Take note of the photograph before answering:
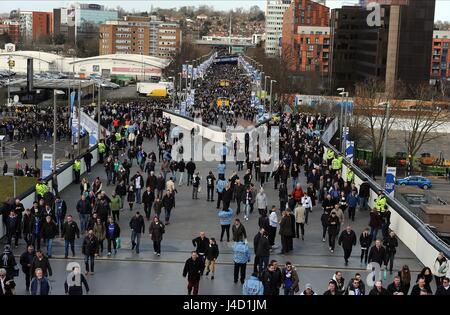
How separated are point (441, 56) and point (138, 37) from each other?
289 feet

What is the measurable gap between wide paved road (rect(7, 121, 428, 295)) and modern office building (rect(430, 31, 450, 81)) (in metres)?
115

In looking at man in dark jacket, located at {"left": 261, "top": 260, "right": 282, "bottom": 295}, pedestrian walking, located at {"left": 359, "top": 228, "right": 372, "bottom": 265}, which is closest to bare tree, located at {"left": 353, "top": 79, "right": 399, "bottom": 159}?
pedestrian walking, located at {"left": 359, "top": 228, "right": 372, "bottom": 265}

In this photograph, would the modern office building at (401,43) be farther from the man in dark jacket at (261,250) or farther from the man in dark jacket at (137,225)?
the man in dark jacket at (261,250)

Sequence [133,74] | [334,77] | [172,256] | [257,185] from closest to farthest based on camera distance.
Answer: [172,256] → [257,185] → [334,77] → [133,74]

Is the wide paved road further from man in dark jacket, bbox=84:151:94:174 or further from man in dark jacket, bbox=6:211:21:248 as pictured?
man in dark jacket, bbox=84:151:94:174

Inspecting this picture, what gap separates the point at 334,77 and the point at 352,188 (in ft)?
292

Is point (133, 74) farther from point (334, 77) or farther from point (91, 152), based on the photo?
point (91, 152)

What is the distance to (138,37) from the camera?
19612 cm

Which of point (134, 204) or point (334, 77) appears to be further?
point (334, 77)

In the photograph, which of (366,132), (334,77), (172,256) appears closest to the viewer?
(172,256)

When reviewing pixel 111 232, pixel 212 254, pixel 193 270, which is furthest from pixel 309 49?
pixel 193 270

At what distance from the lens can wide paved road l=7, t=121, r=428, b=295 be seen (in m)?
14.1

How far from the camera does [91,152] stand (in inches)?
1123
